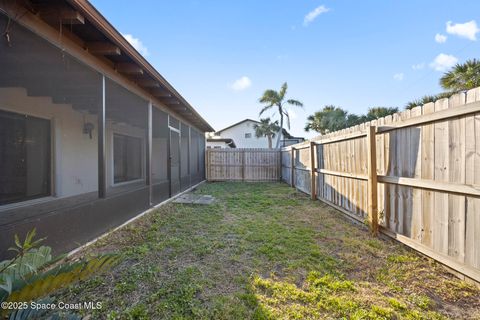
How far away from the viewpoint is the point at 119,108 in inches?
216

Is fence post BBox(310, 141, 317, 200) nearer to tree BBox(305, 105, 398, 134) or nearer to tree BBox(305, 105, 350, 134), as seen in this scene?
tree BBox(305, 105, 398, 134)

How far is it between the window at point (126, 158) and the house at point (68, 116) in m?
0.05

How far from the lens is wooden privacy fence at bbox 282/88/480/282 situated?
223cm

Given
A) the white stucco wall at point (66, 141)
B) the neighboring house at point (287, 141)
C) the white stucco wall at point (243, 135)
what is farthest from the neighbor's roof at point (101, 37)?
the white stucco wall at point (243, 135)

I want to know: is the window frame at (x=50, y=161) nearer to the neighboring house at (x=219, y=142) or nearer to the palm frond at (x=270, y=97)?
the neighboring house at (x=219, y=142)

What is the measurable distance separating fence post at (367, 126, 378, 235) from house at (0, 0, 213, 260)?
3883 mm

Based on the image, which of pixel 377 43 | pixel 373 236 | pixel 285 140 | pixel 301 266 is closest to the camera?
pixel 301 266

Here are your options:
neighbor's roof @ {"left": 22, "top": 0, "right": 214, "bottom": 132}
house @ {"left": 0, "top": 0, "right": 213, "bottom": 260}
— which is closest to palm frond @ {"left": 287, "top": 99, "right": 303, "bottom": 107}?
house @ {"left": 0, "top": 0, "right": 213, "bottom": 260}

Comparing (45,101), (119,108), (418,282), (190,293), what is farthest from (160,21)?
(418,282)

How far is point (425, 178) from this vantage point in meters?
2.76

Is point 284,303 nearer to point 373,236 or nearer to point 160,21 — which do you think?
point 373,236

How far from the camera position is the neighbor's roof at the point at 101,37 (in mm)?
2346

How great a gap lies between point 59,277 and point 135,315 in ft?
3.19

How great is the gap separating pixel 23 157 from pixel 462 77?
12.0 metres
